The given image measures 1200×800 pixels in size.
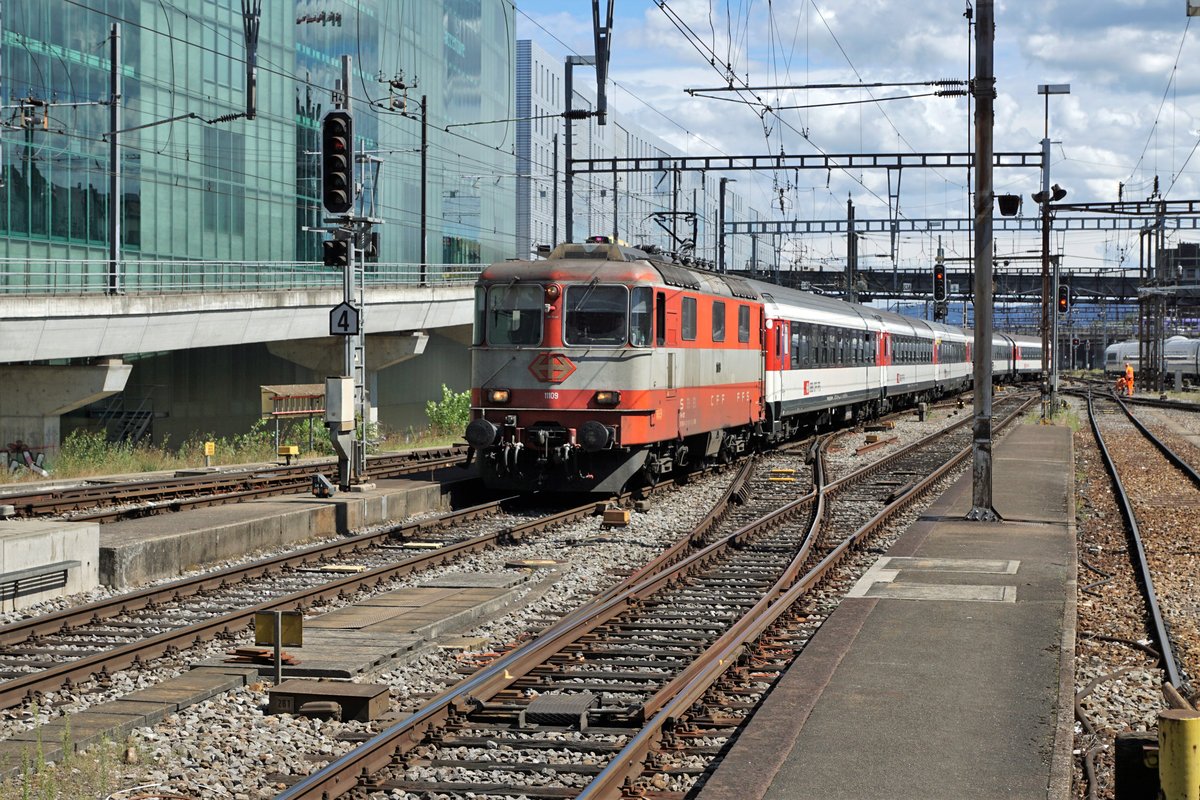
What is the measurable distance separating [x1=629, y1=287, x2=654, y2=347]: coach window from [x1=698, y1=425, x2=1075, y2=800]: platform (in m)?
Result: 5.81

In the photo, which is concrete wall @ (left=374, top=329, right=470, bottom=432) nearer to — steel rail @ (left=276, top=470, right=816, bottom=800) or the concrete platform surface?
the concrete platform surface

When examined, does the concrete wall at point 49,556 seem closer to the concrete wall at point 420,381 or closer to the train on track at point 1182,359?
the concrete wall at point 420,381

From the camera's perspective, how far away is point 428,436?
3572 centimetres

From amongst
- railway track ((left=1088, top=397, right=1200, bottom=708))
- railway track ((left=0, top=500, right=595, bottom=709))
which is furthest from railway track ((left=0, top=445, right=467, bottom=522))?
railway track ((left=1088, top=397, right=1200, bottom=708))

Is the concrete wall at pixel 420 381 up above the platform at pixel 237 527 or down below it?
above

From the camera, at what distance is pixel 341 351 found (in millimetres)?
36281

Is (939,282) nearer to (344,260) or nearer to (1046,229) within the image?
(1046,229)

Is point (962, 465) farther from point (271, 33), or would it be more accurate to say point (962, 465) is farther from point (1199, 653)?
point (271, 33)

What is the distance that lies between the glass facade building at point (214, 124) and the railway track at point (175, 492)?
25.4 ft

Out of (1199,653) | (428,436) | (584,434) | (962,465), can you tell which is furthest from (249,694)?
(428,436)

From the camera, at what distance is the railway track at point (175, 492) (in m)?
16.8

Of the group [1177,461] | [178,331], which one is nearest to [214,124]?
[178,331]

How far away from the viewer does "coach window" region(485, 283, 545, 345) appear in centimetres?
1855

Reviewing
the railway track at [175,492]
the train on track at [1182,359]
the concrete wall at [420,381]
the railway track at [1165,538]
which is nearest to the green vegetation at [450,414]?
the railway track at [175,492]
